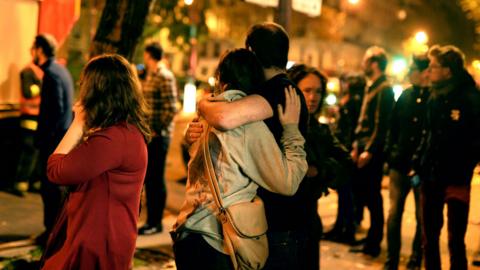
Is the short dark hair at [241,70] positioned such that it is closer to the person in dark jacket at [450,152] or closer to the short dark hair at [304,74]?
the short dark hair at [304,74]

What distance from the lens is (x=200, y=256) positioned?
3096mm

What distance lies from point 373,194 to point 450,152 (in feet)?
6.54

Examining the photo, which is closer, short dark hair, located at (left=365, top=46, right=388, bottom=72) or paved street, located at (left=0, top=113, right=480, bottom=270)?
paved street, located at (left=0, top=113, right=480, bottom=270)

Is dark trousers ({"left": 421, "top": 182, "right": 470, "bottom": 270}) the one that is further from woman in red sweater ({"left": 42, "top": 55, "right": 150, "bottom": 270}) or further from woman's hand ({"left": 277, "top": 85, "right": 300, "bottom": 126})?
woman in red sweater ({"left": 42, "top": 55, "right": 150, "bottom": 270})

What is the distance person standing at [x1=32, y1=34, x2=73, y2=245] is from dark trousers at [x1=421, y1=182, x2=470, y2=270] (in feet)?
11.2

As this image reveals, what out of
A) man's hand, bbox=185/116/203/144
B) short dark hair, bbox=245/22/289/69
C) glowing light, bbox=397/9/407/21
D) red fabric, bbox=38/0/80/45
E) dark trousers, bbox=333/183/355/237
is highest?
glowing light, bbox=397/9/407/21

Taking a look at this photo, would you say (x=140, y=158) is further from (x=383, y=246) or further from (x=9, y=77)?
(x=9, y=77)

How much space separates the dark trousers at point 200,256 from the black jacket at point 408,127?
3.34 meters

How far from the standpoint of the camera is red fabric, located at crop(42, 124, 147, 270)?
120 inches

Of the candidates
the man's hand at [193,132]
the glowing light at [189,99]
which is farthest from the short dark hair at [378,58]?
the glowing light at [189,99]

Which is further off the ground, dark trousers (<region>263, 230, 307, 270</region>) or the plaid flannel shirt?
the plaid flannel shirt

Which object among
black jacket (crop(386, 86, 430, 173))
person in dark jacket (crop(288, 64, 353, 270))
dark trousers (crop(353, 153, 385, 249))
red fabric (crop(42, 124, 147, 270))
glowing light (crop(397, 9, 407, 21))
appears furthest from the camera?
glowing light (crop(397, 9, 407, 21))

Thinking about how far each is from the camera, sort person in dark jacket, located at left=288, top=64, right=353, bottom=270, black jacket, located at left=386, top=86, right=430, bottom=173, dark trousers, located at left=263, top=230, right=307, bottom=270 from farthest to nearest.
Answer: black jacket, located at left=386, top=86, right=430, bottom=173 < person in dark jacket, located at left=288, top=64, right=353, bottom=270 < dark trousers, located at left=263, top=230, right=307, bottom=270

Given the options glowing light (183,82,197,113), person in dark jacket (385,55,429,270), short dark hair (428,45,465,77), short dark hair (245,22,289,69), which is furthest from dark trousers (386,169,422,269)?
glowing light (183,82,197,113)
